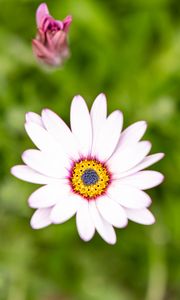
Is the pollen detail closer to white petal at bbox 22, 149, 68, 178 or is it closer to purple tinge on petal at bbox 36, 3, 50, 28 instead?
white petal at bbox 22, 149, 68, 178

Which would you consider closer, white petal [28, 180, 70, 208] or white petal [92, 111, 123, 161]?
white petal [28, 180, 70, 208]

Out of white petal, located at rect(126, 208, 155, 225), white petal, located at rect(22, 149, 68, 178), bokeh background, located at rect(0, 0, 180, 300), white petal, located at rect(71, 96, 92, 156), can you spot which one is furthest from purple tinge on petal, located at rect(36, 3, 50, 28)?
bokeh background, located at rect(0, 0, 180, 300)

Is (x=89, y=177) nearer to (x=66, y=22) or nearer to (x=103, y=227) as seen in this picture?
(x=103, y=227)

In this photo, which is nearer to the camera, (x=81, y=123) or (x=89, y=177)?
(x=81, y=123)

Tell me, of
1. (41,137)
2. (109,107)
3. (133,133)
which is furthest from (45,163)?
(109,107)

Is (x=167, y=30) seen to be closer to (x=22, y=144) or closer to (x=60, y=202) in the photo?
(x=22, y=144)

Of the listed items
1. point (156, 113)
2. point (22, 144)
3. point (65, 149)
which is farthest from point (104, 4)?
point (65, 149)
